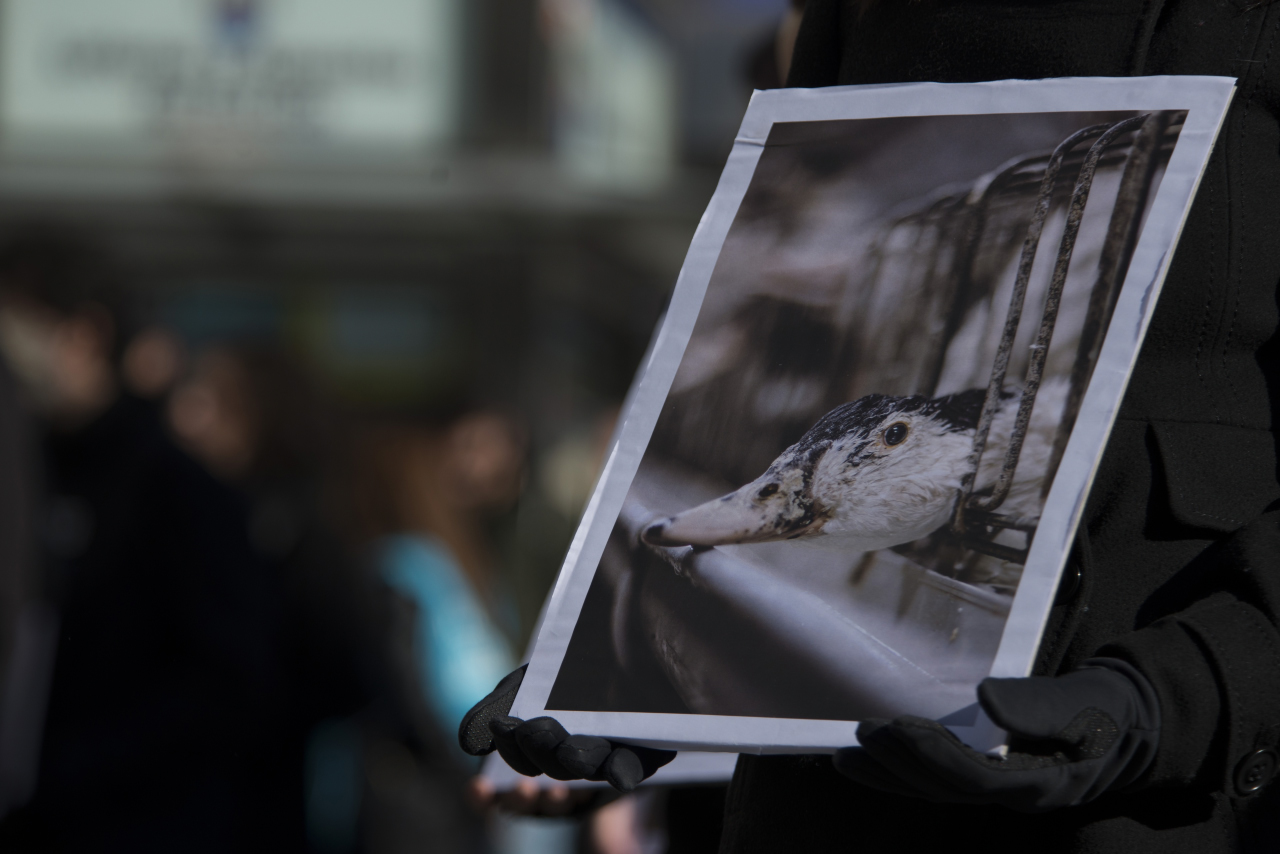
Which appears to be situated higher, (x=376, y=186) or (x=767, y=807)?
(x=376, y=186)

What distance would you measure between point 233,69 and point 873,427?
6.61 meters

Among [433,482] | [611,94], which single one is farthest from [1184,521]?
[611,94]

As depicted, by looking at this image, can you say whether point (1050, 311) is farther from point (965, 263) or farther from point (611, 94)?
point (611, 94)

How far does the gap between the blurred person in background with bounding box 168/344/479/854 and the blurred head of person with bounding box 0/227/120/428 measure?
1.46ft

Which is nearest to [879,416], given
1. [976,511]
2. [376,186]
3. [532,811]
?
[976,511]

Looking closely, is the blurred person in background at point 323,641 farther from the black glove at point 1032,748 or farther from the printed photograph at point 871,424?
the black glove at point 1032,748

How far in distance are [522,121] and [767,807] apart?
6268mm

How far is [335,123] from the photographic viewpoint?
6.86 metres

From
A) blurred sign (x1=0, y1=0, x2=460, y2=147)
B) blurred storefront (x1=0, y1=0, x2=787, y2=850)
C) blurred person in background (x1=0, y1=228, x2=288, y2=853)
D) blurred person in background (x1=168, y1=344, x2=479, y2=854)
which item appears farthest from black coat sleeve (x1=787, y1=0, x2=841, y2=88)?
blurred sign (x1=0, y1=0, x2=460, y2=147)

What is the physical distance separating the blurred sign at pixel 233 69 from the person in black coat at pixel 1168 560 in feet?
20.1

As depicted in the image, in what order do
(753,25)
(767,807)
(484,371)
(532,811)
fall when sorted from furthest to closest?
(753,25), (484,371), (532,811), (767,807)

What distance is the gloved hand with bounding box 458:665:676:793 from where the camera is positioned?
90 cm

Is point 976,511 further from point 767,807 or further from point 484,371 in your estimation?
point 484,371

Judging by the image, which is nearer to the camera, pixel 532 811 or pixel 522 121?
pixel 532 811
